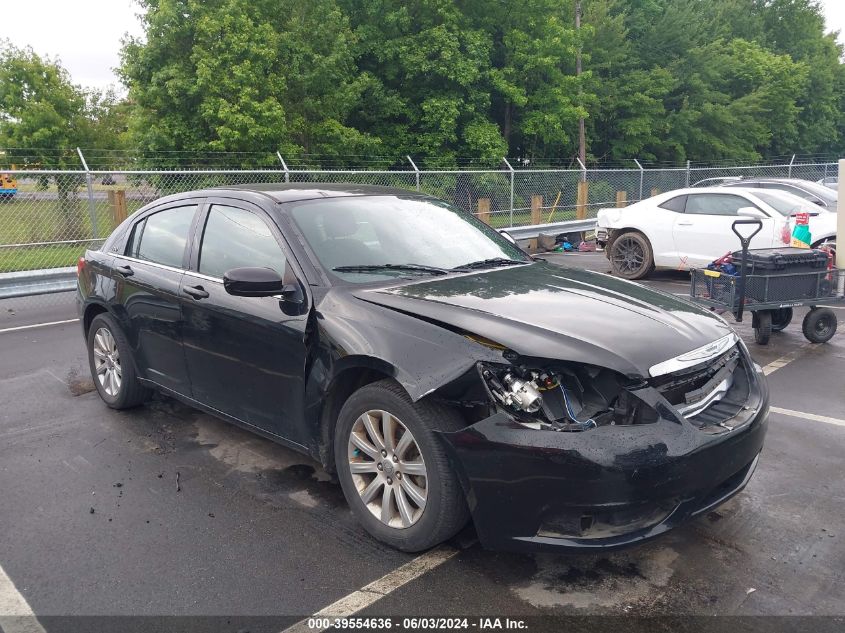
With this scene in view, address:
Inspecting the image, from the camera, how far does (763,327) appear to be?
7.27 meters

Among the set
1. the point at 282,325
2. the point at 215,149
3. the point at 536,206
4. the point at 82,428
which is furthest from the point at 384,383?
the point at 215,149

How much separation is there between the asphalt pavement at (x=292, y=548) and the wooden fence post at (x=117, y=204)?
7917 mm

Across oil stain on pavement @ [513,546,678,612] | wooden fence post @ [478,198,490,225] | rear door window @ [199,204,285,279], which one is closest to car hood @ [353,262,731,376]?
rear door window @ [199,204,285,279]

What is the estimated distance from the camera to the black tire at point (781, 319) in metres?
7.82

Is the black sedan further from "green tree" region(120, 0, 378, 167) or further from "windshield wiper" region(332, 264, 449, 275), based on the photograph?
"green tree" region(120, 0, 378, 167)

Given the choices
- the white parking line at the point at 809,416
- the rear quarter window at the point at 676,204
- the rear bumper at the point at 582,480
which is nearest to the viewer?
the rear bumper at the point at 582,480

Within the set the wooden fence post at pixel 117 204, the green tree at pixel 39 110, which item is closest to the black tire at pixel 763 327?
the wooden fence post at pixel 117 204

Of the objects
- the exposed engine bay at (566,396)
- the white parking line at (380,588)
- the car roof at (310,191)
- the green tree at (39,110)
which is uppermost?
the green tree at (39,110)

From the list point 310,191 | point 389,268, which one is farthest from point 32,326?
point 389,268

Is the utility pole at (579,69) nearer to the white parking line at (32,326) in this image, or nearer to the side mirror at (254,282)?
the white parking line at (32,326)

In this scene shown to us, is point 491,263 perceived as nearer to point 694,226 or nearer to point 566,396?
point 566,396

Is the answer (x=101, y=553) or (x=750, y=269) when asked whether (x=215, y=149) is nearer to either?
(x=750, y=269)

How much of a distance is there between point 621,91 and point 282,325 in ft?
111

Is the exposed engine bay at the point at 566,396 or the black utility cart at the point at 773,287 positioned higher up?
the exposed engine bay at the point at 566,396
